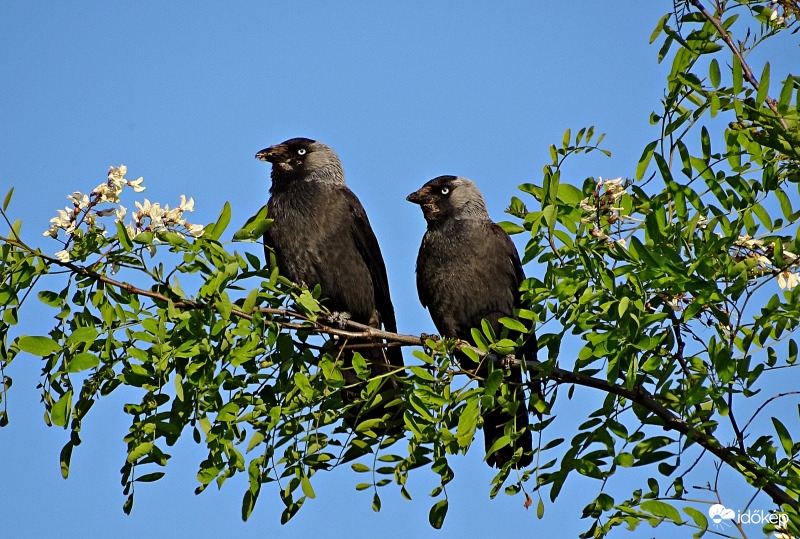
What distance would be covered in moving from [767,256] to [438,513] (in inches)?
69.6

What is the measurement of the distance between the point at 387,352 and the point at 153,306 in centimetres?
255

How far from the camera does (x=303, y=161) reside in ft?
21.9

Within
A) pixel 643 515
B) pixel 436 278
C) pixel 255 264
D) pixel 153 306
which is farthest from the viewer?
pixel 436 278

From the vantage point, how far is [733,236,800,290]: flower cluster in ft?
11.2

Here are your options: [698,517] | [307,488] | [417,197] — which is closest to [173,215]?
[307,488]

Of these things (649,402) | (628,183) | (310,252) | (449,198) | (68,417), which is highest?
(449,198)

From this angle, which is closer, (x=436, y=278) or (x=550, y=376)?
(x=550, y=376)

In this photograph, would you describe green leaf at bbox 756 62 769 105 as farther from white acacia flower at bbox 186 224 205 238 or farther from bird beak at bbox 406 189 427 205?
bird beak at bbox 406 189 427 205

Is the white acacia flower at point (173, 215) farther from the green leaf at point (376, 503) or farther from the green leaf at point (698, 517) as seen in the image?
the green leaf at point (698, 517)

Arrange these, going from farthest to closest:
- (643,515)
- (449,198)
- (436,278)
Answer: (449,198) < (436,278) < (643,515)

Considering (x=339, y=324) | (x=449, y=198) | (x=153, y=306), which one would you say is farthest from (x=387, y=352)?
(x=153, y=306)

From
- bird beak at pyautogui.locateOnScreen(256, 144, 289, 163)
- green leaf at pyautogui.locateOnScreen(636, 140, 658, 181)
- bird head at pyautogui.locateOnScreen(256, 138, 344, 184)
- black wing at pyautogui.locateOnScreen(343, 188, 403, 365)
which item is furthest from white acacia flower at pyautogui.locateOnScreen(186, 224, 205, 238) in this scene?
bird beak at pyautogui.locateOnScreen(256, 144, 289, 163)

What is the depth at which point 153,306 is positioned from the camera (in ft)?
12.3

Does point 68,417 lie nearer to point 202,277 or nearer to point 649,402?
point 202,277
